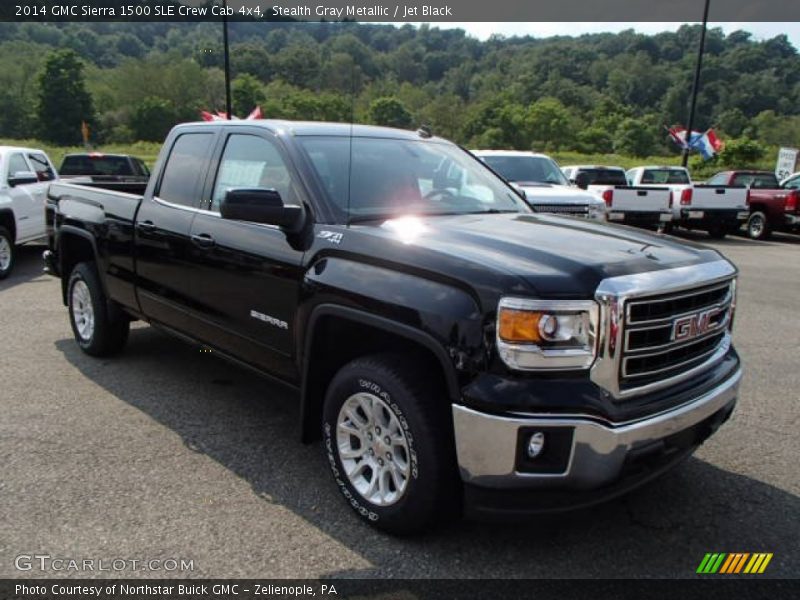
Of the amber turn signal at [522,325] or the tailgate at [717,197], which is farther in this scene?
the tailgate at [717,197]

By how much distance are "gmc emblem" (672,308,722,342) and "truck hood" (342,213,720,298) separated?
0.79 ft

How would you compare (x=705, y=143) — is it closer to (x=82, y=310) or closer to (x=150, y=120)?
(x=82, y=310)

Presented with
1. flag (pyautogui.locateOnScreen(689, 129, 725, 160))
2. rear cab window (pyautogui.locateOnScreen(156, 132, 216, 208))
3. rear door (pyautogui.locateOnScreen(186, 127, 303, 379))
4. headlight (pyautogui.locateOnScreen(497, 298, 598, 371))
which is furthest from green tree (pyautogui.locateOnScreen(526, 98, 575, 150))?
headlight (pyautogui.locateOnScreen(497, 298, 598, 371))

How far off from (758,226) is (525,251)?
16547 millimetres

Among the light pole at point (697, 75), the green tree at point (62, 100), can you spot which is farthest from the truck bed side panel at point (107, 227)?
the green tree at point (62, 100)

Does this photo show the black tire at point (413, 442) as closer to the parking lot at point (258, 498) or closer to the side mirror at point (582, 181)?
the parking lot at point (258, 498)

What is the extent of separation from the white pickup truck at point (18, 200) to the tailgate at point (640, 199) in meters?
11.4

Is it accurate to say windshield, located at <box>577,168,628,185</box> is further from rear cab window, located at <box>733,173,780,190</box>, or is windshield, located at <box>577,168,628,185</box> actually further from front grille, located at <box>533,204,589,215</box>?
front grille, located at <box>533,204,589,215</box>

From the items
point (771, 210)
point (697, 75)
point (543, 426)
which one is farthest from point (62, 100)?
point (543, 426)

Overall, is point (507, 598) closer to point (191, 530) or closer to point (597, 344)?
point (597, 344)

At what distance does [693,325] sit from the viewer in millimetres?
2904

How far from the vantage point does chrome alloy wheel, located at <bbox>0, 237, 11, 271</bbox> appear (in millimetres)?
9164

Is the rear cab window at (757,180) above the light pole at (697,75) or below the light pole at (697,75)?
below

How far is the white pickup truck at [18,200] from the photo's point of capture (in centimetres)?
932
